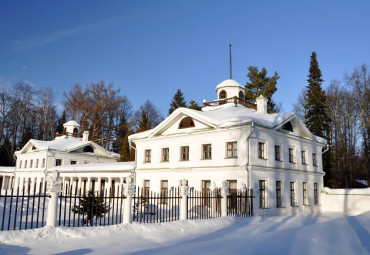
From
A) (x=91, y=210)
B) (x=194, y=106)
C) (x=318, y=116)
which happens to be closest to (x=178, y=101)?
(x=194, y=106)

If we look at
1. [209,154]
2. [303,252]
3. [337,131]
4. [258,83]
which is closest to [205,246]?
[303,252]

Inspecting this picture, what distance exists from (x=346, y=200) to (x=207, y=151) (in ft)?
36.9

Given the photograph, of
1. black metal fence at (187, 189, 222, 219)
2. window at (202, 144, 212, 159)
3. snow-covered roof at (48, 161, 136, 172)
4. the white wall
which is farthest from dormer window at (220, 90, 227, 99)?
black metal fence at (187, 189, 222, 219)

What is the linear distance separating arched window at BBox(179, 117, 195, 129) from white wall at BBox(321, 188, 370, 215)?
12.1 m

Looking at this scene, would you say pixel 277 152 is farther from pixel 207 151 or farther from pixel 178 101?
pixel 178 101

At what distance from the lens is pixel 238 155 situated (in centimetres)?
2022

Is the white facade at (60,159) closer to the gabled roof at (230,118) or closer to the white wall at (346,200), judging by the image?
the gabled roof at (230,118)

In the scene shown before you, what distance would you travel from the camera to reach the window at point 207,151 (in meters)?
22.0

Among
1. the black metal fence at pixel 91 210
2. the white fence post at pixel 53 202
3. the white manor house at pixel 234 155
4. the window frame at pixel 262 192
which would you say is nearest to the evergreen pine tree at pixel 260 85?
the white manor house at pixel 234 155

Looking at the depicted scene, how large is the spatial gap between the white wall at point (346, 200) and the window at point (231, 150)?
9.77 metres

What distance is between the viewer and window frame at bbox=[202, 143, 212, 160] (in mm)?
21969

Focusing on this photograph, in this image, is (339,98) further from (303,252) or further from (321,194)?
(303,252)

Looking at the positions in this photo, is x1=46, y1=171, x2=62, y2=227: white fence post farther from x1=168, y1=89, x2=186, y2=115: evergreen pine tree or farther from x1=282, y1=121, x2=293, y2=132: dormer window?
x1=168, y1=89, x2=186, y2=115: evergreen pine tree

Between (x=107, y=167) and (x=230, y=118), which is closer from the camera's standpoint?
(x=230, y=118)
